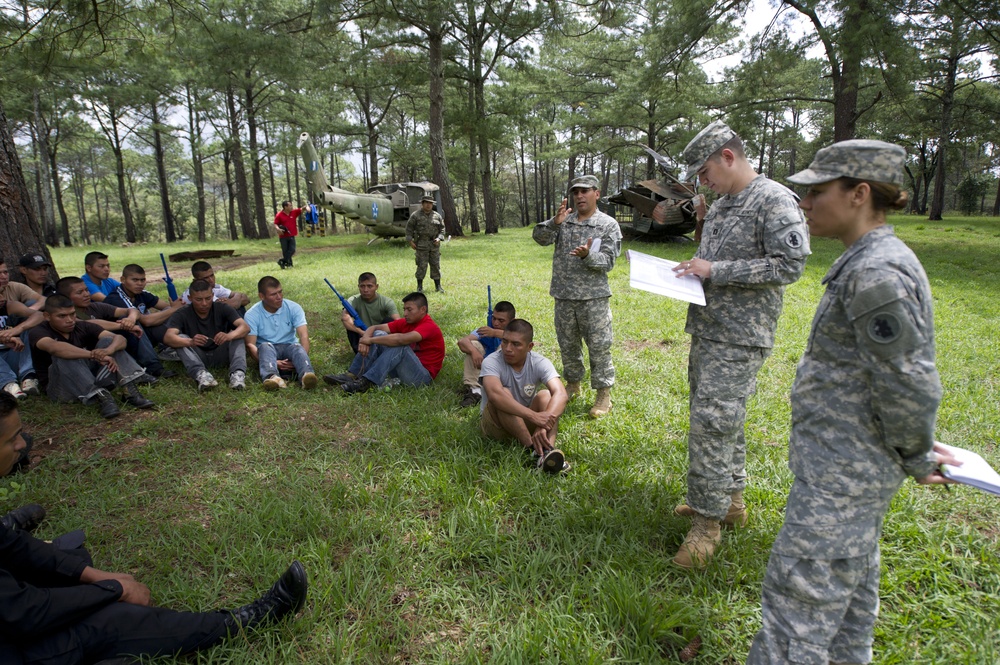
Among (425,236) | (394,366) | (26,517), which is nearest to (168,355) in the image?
(394,366)

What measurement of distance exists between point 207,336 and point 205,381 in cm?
60

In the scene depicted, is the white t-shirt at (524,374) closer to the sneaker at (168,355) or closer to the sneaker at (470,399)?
the sneaker at (470,399)

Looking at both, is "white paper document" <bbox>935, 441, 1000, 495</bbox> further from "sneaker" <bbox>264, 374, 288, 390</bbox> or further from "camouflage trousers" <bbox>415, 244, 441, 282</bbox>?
"camouflage trousers" <bbox>415, 244, 441, 282</bbox>

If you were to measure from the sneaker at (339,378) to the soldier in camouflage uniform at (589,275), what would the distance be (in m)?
2.09

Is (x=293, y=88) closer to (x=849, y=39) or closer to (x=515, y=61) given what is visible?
(x=515, y=61)

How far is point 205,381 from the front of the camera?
4.63 m

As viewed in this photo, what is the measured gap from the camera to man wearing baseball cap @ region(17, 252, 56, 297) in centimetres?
505

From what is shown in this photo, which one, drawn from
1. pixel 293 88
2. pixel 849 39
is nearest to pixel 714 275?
pixel 849 39

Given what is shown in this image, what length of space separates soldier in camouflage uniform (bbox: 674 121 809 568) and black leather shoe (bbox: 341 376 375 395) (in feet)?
10.3

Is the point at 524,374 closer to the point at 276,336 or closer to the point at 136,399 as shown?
the point at 276,336

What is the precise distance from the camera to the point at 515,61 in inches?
709

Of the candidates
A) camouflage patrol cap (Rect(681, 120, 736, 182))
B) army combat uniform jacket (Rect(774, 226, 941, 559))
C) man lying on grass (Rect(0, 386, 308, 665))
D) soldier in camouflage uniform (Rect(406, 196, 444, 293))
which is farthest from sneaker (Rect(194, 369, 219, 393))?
army combat uniform jacket (Rect(774, 226, 941, 559))

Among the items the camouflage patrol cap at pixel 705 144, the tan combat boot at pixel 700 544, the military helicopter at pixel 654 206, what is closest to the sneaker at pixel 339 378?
the tan combat boot at pixel 700 544

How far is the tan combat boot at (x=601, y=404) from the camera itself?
13.2 feet
